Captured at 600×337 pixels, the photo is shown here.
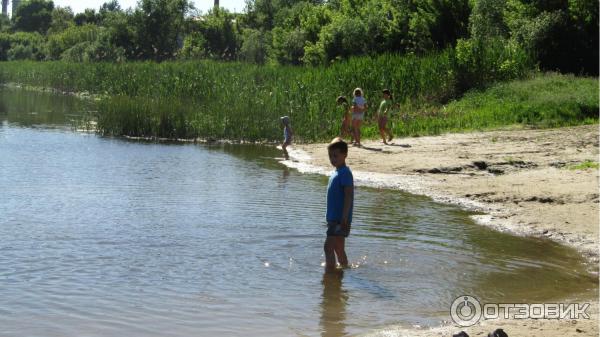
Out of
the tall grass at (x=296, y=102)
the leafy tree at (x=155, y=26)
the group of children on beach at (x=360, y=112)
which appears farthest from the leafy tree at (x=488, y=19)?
the leafy tree at (x=155, y=26)

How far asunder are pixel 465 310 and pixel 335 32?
1394 inches

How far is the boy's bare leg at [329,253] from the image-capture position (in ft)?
32.8

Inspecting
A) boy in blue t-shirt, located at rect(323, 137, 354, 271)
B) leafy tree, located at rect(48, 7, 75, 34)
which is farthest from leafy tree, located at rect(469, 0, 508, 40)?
leafy tree, located at rect(48, 7, 75, 34)

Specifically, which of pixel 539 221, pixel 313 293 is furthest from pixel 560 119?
pixel 313 293

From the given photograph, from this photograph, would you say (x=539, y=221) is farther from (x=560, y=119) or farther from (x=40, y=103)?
(x=40, y=103)

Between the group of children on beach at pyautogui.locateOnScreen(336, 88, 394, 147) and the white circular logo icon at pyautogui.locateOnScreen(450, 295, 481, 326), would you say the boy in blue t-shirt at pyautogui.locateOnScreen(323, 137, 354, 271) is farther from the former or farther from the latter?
the group of children on beach at pyautogui.locateOnScreen(336, 88, 394, 147)

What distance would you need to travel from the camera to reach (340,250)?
33.2 ft

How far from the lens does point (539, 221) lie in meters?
13.5

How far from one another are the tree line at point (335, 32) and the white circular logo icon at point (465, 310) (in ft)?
76.8

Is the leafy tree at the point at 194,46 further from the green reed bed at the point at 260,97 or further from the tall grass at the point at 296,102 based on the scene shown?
the tall grass at the point at 296,102

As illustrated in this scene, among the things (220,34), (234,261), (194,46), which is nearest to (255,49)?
(194,46)

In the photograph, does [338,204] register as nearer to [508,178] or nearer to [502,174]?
[508,178]

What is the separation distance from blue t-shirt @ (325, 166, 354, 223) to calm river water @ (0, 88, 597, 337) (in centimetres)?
89

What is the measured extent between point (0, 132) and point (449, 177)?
18.7m
